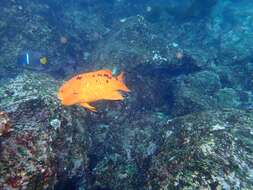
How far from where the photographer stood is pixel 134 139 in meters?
6.84

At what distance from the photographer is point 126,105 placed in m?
7.64

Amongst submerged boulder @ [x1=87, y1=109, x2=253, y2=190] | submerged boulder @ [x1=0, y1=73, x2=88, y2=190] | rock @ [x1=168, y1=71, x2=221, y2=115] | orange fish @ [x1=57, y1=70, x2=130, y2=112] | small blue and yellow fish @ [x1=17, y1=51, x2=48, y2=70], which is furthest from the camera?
small blue and yellow fish @ [x1=17, y1=51, x2=48, y2=70]

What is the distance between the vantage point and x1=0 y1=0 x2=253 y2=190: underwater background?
13.6ft

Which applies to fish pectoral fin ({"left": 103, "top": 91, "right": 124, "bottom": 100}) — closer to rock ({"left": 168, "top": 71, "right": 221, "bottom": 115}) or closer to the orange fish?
the orange fish

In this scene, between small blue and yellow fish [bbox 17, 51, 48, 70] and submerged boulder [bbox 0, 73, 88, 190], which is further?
small blue and yellow fish [bbox 17, 51, 48, 70]

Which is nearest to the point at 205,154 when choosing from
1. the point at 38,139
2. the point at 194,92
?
the point at 38,139

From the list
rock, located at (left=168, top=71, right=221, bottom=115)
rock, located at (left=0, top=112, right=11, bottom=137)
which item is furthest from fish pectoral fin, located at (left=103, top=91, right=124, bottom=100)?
rock, located at (left=168, top=71, right=221, bottom=115)

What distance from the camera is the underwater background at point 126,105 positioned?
4141mm

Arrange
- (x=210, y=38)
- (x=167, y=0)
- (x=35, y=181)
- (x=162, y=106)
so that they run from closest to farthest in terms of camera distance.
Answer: (x=35, y=181), (x=162, y=106), (x=210, y=38), (x=167, y=0)

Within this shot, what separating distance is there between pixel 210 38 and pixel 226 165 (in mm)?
11967

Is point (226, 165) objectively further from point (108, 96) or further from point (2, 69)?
point (2, 69)

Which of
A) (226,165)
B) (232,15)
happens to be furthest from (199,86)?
(232,15)

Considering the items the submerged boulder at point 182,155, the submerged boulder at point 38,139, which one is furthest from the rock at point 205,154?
the submerged boulder at point 38,139

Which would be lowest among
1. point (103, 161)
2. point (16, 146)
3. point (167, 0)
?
point (103, 161)
